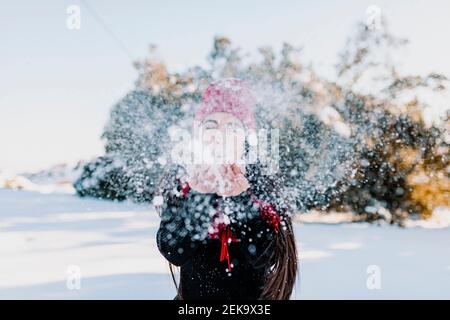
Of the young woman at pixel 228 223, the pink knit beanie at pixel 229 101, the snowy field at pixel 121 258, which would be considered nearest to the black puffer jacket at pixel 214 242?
the young woman at pixel 228 223

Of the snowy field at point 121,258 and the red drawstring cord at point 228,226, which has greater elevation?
the red drawstring cord at point 228,226

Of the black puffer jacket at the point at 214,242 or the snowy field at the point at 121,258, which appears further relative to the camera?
the snowy field at the point at 121,258

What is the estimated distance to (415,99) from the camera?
98.4 inches

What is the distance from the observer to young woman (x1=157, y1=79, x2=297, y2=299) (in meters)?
0.84

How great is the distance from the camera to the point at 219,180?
2.88 feet

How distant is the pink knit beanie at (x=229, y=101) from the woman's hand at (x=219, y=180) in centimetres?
11

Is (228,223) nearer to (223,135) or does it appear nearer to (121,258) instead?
(223,135)

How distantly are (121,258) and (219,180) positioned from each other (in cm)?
119

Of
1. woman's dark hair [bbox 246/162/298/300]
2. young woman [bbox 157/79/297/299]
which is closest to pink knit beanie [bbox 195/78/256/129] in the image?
young woman [bbox 157/79/297/299]

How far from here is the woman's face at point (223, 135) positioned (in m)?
0.90

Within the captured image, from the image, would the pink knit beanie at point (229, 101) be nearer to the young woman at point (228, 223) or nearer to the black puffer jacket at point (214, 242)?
the young woman at point (228, 223)

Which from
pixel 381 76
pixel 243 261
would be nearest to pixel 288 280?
pixel 243 261

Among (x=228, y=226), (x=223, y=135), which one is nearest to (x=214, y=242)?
(x=228, y=226)
